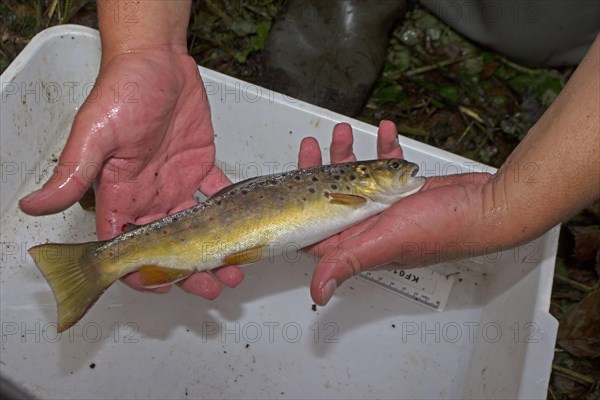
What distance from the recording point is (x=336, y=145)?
263cm

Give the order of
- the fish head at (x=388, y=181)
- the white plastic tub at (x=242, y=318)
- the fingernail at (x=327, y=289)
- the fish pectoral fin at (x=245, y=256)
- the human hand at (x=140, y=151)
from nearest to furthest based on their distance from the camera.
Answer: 1. the fingernail at (x=327, y=289)
2. the human hand at (x=140, y=151)
3. the fish pectoral fin at (x=245, y=256)
4. the fish head at (x=388, y=181)
5. the white plastic tub at (x=242, y=318)

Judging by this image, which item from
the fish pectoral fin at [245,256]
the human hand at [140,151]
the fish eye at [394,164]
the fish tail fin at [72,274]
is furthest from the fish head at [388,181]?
the fish tail fin at [72,274]

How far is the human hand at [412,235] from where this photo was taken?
6.53 ft

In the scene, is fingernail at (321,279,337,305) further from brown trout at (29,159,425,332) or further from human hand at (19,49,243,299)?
human hand at (19,49,243,299)

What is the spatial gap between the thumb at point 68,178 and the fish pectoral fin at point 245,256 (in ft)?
1.70

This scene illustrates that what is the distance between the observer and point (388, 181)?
7.64 feet

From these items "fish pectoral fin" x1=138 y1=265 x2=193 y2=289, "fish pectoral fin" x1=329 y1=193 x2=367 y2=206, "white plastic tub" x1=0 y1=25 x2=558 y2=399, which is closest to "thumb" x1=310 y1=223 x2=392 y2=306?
"fish pectoral fin" x1=329 y1=193 x2=367 y2=206

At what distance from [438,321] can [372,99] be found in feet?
Answer: 4.48

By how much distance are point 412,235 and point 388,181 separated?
11.8 inches

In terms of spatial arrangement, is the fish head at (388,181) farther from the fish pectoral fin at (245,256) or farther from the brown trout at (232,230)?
the fish pectoral fin at (245,256)

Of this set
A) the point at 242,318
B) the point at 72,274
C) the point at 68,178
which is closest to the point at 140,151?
the point at 68,178

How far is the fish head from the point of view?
2334mm

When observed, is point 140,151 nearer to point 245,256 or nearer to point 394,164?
point 245,256

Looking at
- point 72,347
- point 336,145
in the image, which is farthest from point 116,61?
point 72,347
